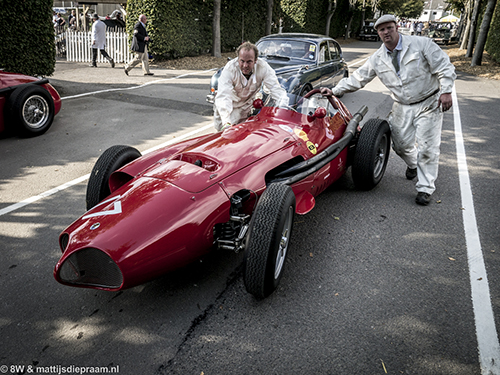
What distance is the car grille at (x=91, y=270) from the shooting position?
8.79 feet

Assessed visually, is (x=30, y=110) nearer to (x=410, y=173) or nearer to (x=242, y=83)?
(x=242, y=83)

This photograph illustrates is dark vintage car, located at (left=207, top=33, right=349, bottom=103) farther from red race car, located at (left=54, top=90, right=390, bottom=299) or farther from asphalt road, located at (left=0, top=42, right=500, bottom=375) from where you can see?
red race car, located at (left=54, top=90, right=390, bottom=299)

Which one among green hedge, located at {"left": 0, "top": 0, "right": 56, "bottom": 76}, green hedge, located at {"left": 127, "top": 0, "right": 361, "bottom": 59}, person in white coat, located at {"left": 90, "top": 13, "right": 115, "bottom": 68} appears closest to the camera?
green hedge, located at {"left": 0, "top": 0, "right": 56, "bottom": 76}

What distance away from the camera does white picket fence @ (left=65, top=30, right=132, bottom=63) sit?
54.3 ft

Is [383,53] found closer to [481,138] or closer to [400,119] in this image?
[400,119]

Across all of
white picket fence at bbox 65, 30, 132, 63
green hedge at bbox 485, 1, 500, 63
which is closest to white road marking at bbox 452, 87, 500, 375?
white picket fence at bbox 65, 30, 132, 63

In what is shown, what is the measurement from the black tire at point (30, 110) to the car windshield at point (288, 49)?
5.15 meters

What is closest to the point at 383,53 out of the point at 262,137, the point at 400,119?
the point at 400,119

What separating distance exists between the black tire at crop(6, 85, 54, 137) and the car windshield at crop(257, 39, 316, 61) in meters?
5.15

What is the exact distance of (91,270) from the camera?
271 centimetres

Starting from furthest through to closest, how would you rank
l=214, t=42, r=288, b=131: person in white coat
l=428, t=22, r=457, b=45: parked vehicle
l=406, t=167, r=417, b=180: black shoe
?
l=428, t=22, r=457, b=45: parked vehicle → l=406, t=167, r=417, b=180: black shoe → l=214, t=42, r=288, b=131: person in white coat

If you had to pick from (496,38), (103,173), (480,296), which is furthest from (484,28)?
(103,173)

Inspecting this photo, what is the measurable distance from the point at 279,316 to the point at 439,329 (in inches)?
44.9

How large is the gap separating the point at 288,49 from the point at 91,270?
831 centimetres
